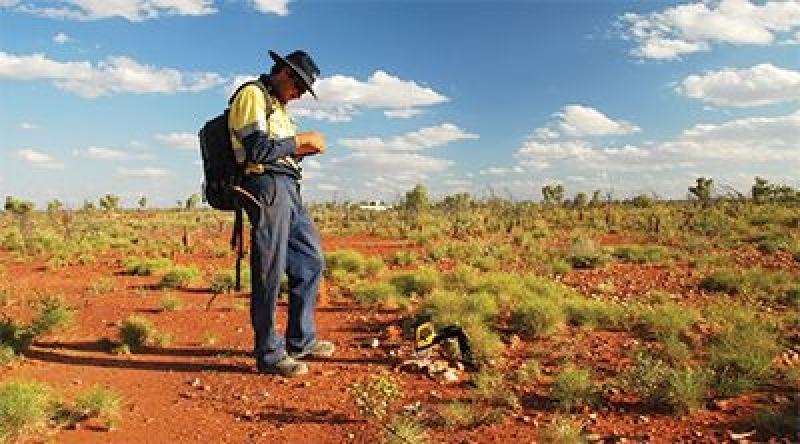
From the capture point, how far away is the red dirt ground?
16.3 feet

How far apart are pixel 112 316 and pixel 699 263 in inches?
401

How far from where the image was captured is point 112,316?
9086 millimetres

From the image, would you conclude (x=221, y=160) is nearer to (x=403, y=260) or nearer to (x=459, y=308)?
(x=459, y=308)

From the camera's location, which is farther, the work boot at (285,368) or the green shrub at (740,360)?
the work boot at (285,368)

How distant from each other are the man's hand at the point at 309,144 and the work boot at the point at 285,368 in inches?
Answer: 66.1

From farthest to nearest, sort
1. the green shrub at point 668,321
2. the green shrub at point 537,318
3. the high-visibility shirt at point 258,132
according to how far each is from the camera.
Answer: the green shrub at point 537,318, the green shrub at point 668,321, the high-visibility shirt at point 258,132

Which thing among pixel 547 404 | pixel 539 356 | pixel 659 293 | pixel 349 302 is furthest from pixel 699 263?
pixel 547 404

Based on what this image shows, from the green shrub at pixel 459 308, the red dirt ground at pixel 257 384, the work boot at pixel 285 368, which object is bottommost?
the red dirt ground at pixel 257 384

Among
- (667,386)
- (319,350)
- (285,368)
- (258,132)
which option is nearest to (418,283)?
(319,350)

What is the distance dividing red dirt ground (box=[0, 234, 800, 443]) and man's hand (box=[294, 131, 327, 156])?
5.90ft

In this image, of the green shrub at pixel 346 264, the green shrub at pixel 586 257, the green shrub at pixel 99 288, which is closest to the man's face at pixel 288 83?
the green shrub at pixel 99 288

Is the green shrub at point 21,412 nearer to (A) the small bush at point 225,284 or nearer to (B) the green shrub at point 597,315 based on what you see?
(B) the green shrub at point 597,315

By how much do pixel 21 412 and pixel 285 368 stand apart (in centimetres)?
197

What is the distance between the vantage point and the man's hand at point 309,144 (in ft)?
21.2
